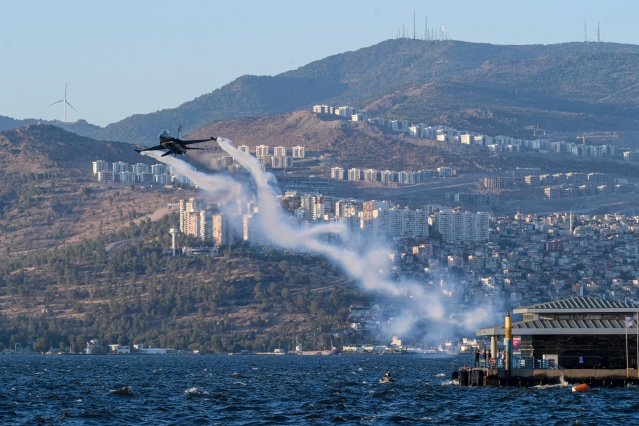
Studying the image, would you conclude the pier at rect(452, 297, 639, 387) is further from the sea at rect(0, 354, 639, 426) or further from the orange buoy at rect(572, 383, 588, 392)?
the orange buoy at rect(572, 383, 588, 392)

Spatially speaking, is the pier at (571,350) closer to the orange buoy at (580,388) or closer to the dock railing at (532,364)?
the dock railing at (532,364)

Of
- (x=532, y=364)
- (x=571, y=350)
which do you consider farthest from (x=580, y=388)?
(x=571, y=350)

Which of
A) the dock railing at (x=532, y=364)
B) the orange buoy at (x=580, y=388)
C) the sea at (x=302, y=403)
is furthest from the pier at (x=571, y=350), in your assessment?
the orange buoy at (x=580, y=388)

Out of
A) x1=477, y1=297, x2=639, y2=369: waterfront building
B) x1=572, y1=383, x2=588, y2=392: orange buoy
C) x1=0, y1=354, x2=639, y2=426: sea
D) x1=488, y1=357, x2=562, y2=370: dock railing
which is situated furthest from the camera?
x1=477, y1=297, x2=639, y2=369: waterfront building

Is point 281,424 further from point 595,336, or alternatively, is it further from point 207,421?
point 595,336

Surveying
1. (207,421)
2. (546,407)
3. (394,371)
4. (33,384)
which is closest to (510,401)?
(546,407)

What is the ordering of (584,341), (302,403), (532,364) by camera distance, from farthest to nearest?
(584,341), (532,364), (302,403)

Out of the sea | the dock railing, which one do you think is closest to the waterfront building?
the dock railing

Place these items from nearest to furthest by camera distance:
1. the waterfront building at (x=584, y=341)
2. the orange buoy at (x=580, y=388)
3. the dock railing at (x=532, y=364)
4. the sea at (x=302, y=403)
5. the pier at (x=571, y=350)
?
the sea at (x=302, y=403) → the orange buoy at (x=580, y=388) → the pier at (x=571, y=350) → the dock railing at (x=532, y=364) → the waterfront building at (x=584, y=341)

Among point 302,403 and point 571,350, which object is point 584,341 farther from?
point 302,403

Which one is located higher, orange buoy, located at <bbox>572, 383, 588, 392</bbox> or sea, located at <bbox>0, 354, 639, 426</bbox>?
orange buoy, located at <bbox>572, 383, 588, 392</bbox>

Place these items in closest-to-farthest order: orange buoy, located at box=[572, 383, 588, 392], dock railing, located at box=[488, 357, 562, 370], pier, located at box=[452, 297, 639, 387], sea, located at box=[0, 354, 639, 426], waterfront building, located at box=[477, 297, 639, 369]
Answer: sea, located at box=[0, 354, 639, 426] → orange buoy, located at box=[572, 383, 588, 392] → pier, located at box=[452, 297, 639, 387] → dock railing, located at box=[488, 357, 562, 370] → waterfront building, located at box=[477, 297, 639, 369]
